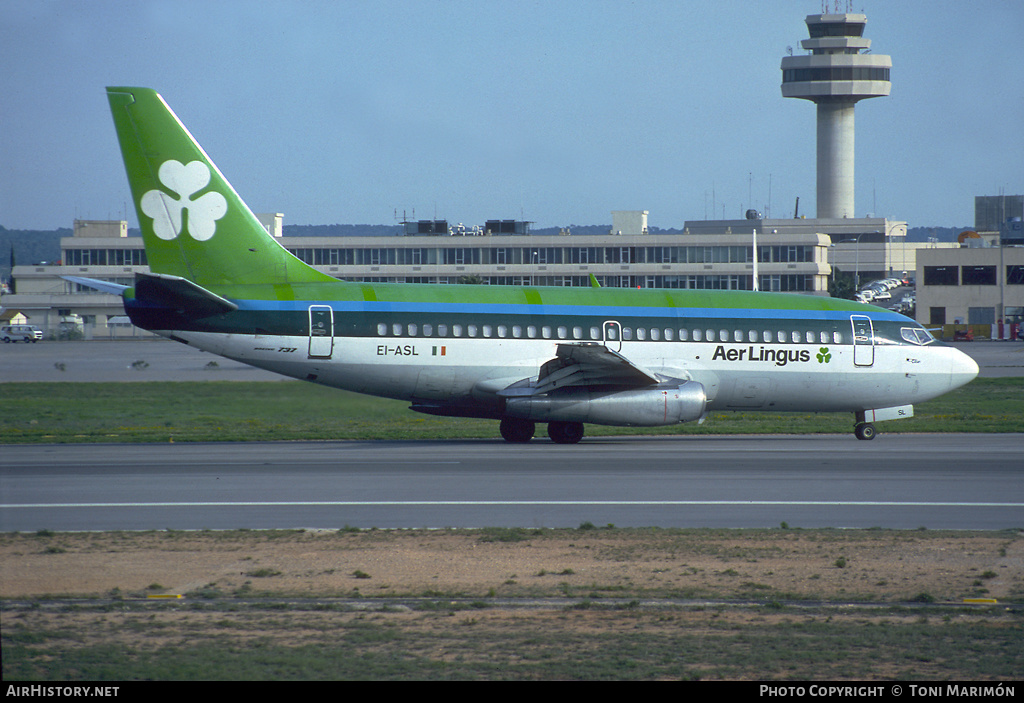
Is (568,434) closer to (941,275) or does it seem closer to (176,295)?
(176,295)

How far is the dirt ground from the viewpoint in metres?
11.4

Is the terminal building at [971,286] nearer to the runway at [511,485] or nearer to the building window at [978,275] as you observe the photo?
the building window at [978,275]

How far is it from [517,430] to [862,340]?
9890mm

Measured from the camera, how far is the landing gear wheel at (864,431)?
27.4m

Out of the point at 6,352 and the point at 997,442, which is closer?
the point at 997,442

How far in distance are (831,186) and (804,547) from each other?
531 ft

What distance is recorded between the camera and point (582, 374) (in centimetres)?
2570

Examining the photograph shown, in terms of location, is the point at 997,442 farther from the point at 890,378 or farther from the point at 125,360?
the point at 125,360

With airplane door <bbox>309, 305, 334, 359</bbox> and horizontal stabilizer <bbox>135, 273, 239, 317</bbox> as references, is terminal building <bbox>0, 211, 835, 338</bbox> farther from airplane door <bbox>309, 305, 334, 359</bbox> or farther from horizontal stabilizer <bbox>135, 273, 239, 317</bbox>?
horizontal stabilizer <bbox>135, 273, 239, 317</bbox>

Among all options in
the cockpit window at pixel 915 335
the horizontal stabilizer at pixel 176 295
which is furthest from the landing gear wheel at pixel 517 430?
the cockpit window at pixel 915 335

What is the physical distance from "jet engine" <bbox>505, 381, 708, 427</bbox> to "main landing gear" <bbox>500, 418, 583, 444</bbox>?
1.10 m

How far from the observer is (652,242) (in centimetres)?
10400

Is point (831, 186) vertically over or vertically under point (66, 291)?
over

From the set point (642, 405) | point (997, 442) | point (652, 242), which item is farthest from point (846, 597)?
point (652, 242)
